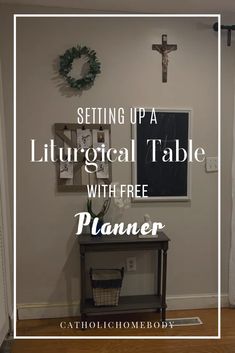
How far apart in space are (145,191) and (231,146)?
792 millimetres

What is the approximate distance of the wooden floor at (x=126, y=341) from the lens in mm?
2121

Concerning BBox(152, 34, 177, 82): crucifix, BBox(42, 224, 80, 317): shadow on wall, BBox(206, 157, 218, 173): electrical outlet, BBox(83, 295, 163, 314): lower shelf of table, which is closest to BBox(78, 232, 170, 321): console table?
BBox(83, 295, 163, 314): lower shelf of table

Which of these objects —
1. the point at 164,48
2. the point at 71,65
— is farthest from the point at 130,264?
the point at 164,48

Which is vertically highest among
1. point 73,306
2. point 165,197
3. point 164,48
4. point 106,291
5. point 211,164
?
point 164,48

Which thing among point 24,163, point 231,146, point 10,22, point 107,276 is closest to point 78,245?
point 107,276

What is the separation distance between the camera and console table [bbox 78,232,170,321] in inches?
89.4

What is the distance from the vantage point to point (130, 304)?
2410mm

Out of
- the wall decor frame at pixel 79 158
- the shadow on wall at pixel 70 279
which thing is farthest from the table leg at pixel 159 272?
the wall decor frame at pixel 79 158

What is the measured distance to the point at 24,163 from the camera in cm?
240

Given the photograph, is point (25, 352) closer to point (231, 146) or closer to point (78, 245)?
point (78, 245)

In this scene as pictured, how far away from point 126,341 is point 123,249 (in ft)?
2.04

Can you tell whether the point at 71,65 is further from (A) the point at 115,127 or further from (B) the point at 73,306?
(B) the point at 73,306

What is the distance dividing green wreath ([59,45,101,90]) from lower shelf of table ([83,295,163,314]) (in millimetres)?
1631

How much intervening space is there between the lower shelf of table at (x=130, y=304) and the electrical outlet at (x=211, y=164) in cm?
108
